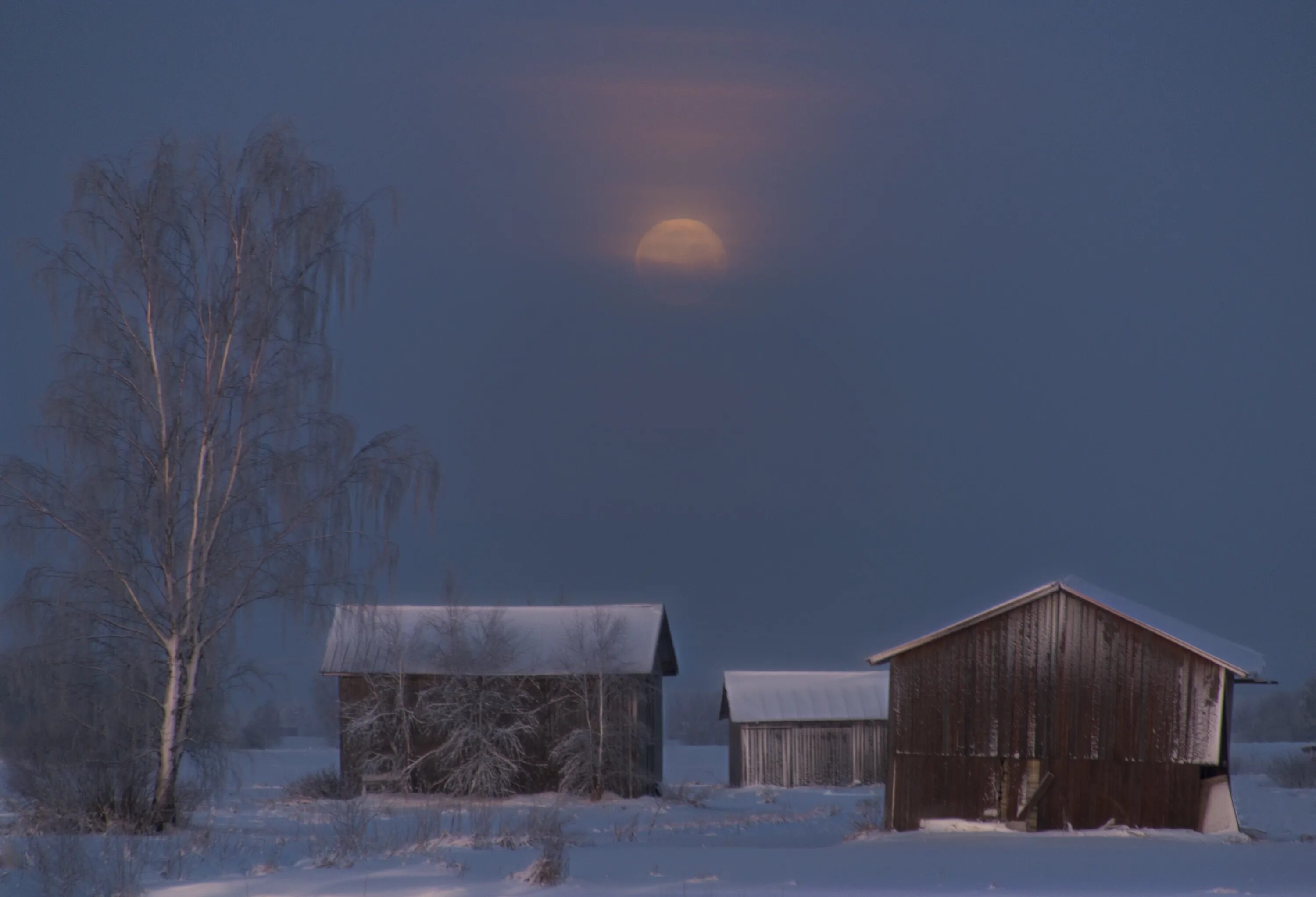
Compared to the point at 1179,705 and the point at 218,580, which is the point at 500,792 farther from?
the point at 1179,705

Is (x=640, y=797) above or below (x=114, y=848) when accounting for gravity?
below

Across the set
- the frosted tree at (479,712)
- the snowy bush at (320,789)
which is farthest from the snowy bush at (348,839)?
the snowy bush at (320,789)

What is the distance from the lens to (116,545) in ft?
63.6

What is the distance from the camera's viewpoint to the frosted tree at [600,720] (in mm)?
35688

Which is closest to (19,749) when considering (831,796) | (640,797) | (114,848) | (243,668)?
(243,668)

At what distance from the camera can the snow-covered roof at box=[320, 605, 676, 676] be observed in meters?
36.5

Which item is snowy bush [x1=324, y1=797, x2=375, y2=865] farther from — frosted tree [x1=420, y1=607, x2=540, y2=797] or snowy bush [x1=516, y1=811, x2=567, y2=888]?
frosted tree [x1=420, y1=607, x2=540, y2=797]

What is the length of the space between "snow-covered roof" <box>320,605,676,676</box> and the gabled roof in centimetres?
1426

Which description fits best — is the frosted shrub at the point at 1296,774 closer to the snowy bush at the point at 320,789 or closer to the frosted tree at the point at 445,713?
the frosted tree at the point at 445,713

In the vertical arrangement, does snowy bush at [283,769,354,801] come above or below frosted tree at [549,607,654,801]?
below

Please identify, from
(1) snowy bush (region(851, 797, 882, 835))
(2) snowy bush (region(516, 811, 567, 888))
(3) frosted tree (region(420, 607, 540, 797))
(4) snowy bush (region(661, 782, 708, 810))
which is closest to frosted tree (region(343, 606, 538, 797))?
(3) frosted tree (region(420, 607, 540, 797))

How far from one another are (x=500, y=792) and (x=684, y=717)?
358ft

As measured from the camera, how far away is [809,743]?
4803 centimetres

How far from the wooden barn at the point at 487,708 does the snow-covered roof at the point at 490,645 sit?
0.04 m
